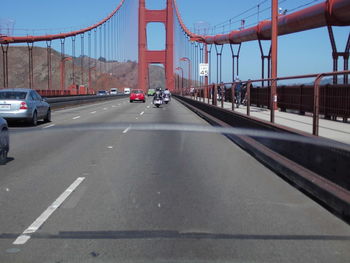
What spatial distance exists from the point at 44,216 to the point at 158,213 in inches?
51.7

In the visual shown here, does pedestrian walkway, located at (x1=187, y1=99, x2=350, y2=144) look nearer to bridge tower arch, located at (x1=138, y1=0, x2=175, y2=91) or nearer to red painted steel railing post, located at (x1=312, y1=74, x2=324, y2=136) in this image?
red painted steel railing post, located at (x1=312, y1=74, x2=324, y2=136)

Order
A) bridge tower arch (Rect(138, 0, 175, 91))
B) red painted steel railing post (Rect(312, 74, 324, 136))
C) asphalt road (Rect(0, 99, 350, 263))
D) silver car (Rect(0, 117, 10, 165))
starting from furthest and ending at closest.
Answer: bridge tower arch (Rect(138, 0, 175, 91))
silver car (Rect(0, 117, 10, 165))
red painted steel railing post (Rect(312, 74, 324, 136))
asphalt road (Rect(0, 99, 350, 263))

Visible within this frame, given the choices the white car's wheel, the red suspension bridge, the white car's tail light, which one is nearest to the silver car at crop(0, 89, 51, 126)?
the white car's tail light

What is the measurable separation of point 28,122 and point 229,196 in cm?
1415

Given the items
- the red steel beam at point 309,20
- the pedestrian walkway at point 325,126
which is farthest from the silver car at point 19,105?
the red steel beam at point 309,20

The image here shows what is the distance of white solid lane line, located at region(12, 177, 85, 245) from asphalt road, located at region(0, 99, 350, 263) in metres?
0.01

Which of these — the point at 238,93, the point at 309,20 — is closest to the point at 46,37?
the point at 309,20

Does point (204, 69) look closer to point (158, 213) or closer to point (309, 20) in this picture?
point (309, 20)

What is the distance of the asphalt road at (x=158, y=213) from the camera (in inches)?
180

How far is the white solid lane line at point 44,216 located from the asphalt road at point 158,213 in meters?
0.01

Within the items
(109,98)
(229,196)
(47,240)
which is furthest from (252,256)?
(109,98)

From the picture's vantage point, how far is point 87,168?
30.8 feet

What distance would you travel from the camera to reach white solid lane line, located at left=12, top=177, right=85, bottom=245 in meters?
4.94

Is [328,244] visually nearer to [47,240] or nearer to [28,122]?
[47,240]
